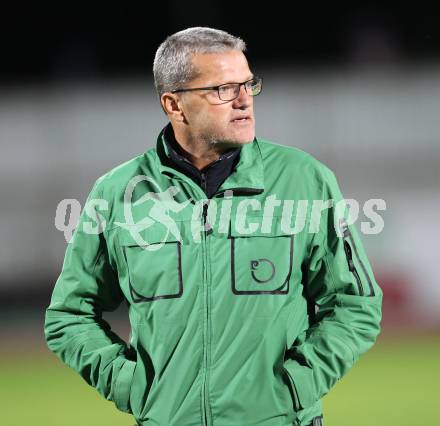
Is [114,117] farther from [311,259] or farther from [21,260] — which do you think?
[311,259]

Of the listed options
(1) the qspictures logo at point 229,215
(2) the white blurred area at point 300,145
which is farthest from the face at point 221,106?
(2) the white blurred area at point 300,145

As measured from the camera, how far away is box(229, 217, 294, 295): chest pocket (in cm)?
220

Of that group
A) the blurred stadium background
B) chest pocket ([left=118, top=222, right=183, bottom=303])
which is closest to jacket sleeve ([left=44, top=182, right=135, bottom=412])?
chest pocket ([left=118, top=222, right=183, bottom=303])

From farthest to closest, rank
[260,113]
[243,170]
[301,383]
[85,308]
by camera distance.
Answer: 1. [260,113]
2. [85,308]
3. [243,170]
4. [301,383]

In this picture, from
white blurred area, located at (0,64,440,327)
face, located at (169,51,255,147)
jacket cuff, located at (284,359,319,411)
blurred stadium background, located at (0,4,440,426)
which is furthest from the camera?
white blurred area, located at (0,64,440,327)

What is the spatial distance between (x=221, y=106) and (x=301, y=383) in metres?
0.70

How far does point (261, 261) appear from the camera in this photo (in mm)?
2221

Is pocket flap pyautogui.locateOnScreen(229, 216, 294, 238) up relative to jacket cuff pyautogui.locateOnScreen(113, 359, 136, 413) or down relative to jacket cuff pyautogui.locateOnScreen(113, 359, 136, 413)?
up

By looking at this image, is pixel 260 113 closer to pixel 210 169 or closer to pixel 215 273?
pixel 210 169

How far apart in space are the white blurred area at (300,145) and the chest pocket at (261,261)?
555cm

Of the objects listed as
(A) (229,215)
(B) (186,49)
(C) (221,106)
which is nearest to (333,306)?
(A) (229,215)

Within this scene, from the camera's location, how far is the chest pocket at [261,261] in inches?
86.4

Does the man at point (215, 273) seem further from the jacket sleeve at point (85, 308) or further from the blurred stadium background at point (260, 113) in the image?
the blurred stadium background at point (260, 113)

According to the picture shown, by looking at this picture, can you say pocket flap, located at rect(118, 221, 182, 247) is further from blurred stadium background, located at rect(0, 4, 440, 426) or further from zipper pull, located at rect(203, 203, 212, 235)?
blurred stadium background, located at rect(0, 4, 440, 426)
